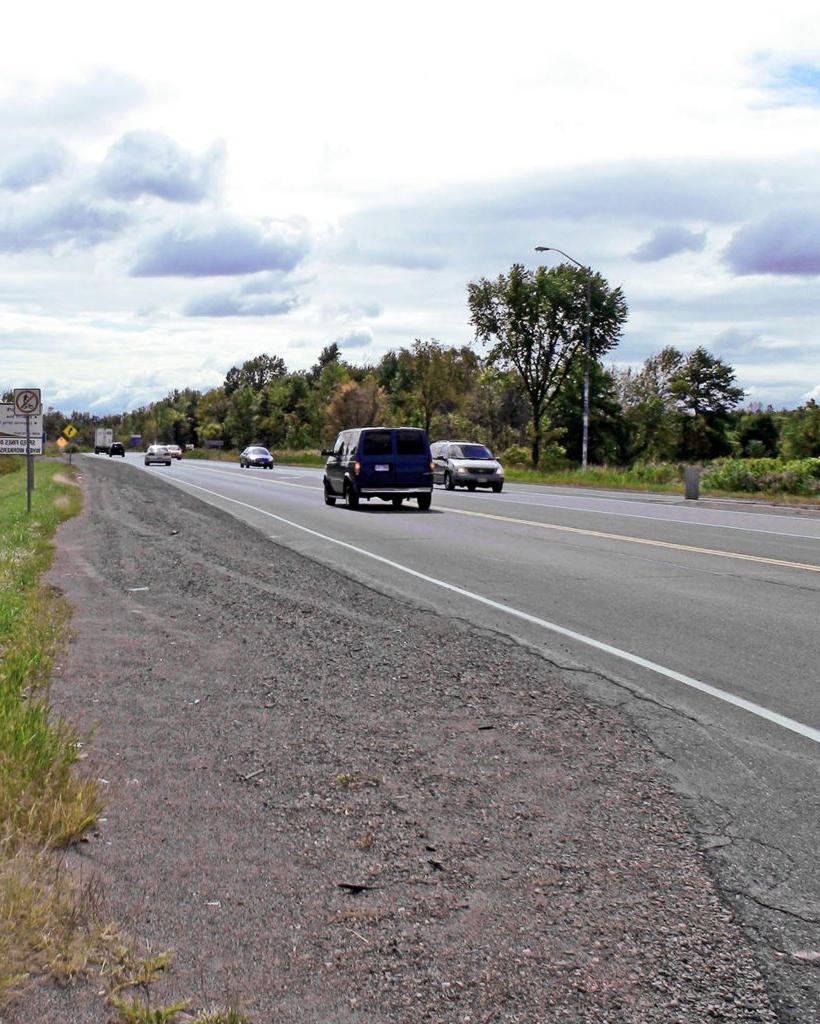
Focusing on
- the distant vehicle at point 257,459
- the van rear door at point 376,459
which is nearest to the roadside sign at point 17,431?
the van rear door at point 376,459

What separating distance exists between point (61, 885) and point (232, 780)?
5.06ft

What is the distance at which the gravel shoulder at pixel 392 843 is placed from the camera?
3330 millimetres

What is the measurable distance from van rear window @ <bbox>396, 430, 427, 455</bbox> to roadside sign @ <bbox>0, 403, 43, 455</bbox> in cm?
849

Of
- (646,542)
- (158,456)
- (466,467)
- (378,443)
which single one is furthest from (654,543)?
(158,456)

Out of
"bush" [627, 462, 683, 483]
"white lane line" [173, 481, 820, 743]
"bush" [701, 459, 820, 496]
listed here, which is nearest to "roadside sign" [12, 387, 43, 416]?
"white lane line" [173, 481, 820, 743]

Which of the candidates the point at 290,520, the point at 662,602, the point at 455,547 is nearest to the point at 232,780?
the point at 662,602

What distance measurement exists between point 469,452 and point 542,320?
2698 centimetres

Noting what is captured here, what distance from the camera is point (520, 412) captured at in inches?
3273

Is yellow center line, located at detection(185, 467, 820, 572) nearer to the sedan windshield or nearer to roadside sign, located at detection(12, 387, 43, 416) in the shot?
roadside sign, located at detection(12, 387, 43, 416)

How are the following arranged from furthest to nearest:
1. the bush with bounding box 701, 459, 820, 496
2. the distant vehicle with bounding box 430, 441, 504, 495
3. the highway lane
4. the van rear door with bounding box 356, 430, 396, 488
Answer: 1. the distant vehicle with bounding box 430, 441, 504, 495
2. the bush with bounding box 701, 459, 820, 496
3. the van rear door with bounding box 356, 430, 396, 488
4. the highway lane

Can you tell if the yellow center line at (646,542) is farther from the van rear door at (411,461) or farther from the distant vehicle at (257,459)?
→ the distant vehicle at (257,459)

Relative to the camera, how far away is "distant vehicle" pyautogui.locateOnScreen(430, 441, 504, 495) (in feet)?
123

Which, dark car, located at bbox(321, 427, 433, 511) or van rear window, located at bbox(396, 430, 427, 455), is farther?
van rear window, located at bbox(396, 430, 427, 455)

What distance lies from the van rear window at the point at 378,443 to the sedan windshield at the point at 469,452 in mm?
11705
